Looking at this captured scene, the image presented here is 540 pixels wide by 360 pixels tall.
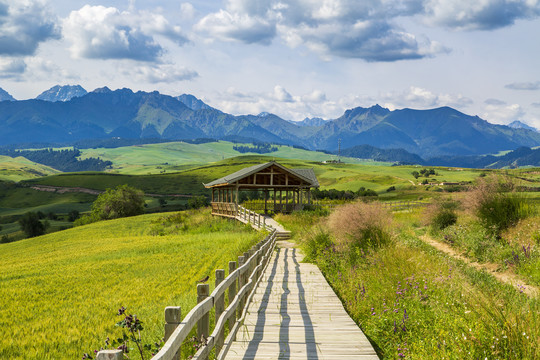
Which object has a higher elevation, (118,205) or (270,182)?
(270,182)

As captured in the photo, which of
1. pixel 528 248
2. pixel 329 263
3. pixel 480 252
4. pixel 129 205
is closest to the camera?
pixel 528 248

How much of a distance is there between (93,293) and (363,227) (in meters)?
8.90

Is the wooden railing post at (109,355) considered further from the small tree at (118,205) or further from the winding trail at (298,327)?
the small tree at (118,205)

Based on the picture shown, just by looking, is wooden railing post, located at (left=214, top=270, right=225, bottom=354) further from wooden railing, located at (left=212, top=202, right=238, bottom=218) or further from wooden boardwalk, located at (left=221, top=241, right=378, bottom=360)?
wooden railing, located at (left=212, top=202, right=238, bottom=218)

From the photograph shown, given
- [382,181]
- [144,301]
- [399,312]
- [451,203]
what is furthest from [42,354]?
[382,181]

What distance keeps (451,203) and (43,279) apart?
20.2m

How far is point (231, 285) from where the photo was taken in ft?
21.3

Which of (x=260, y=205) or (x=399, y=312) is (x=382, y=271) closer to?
(x=399, y=312)

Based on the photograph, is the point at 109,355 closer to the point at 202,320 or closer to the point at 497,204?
the point at 202,320

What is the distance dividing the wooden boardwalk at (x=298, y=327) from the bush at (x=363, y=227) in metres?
2.99

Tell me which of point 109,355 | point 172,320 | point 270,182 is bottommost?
point 270,182

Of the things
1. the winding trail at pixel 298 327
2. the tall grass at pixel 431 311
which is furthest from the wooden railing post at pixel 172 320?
the tall grass at pixel 431 311

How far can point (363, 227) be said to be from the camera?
12.9 metres

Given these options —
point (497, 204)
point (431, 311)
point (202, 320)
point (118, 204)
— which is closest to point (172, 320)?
point (202, 320)
